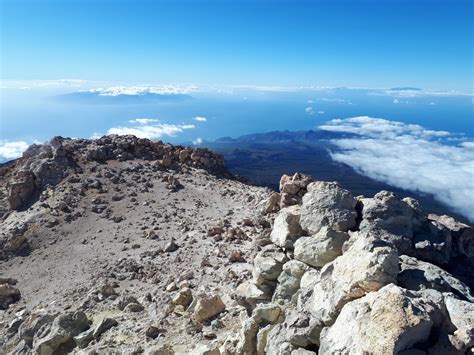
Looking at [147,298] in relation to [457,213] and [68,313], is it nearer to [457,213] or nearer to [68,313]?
[68,313]

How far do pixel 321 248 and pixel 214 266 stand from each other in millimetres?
8070

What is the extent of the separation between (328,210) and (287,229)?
5.93ft

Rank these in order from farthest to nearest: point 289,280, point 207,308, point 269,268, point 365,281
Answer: point 207,308, point 269,268, point 289,280, point 365,281

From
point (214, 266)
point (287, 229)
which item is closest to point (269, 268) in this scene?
point (287, 229)

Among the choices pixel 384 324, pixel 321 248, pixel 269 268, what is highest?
pixel 384 324

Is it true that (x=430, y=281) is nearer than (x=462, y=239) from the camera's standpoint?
Yes

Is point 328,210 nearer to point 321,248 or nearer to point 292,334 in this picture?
point 321,248

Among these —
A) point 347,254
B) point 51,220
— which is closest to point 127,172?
point 51,220

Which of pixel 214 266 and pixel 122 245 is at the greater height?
pixel 214 266

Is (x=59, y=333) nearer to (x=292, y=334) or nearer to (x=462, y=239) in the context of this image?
(x=292, y=334)

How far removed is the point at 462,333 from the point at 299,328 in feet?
12.3

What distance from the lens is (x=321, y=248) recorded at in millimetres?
13836

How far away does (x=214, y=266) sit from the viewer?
20562mm

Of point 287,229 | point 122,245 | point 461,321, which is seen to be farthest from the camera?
point 122,245
